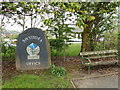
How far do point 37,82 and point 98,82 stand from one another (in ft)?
5.51

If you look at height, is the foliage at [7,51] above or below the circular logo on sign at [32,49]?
below

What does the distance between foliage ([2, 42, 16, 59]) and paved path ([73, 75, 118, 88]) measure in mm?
3635

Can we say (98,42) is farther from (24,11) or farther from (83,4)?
(24,11)

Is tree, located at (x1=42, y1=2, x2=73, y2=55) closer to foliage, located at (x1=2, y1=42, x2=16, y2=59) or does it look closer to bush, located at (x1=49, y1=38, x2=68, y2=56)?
bush, located at (x1=49, y1=38, x2=68, y2=56)

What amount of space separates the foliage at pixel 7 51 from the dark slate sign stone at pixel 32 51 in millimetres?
1766

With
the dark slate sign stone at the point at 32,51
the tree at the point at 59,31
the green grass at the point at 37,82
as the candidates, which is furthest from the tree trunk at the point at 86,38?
the green grass at the point at 37,82

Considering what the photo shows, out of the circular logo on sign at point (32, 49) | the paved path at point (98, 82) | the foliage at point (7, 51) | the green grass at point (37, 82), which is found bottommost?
the paved path at point (98, 82)

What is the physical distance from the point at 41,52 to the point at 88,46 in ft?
9.33

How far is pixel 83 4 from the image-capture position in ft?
16.0

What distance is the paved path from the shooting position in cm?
339

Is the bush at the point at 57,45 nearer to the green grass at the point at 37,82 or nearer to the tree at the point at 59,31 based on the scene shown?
the tree at the point at 59,31

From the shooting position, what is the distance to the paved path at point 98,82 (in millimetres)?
3395

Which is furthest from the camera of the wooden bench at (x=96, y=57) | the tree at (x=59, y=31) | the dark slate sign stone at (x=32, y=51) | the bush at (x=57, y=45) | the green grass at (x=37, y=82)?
the bush at (x=57, y=45)

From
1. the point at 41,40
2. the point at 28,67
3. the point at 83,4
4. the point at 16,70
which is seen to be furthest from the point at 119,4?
the point at 16,70
